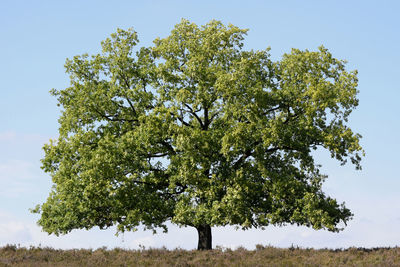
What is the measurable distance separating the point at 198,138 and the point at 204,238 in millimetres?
7763

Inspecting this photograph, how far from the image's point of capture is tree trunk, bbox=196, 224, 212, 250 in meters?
31.6

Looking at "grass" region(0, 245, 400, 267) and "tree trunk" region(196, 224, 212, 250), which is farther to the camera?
"tree trunk" region(196, 224, 212, 250)

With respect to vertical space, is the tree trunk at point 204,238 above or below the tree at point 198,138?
below

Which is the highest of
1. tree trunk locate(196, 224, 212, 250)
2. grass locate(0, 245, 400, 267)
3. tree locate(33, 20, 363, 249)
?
tree locate(33, 20, 363, 249)

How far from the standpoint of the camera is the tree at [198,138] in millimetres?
28641

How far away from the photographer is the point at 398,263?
26.5 meters

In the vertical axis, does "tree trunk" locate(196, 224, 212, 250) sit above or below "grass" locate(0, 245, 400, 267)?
above

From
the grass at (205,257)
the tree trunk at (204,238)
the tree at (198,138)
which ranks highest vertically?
the tree at (198,138)

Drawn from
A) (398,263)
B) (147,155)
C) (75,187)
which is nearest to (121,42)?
(147,155)

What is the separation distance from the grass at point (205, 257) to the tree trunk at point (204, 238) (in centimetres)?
189

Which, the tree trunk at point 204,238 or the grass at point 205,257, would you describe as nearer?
the grass at point 205,257

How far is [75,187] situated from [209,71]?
1154 cm

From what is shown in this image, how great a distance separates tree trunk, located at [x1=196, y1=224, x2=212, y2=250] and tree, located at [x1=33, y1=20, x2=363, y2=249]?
7 cm

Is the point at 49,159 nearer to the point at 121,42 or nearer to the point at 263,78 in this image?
the point at 121,42
